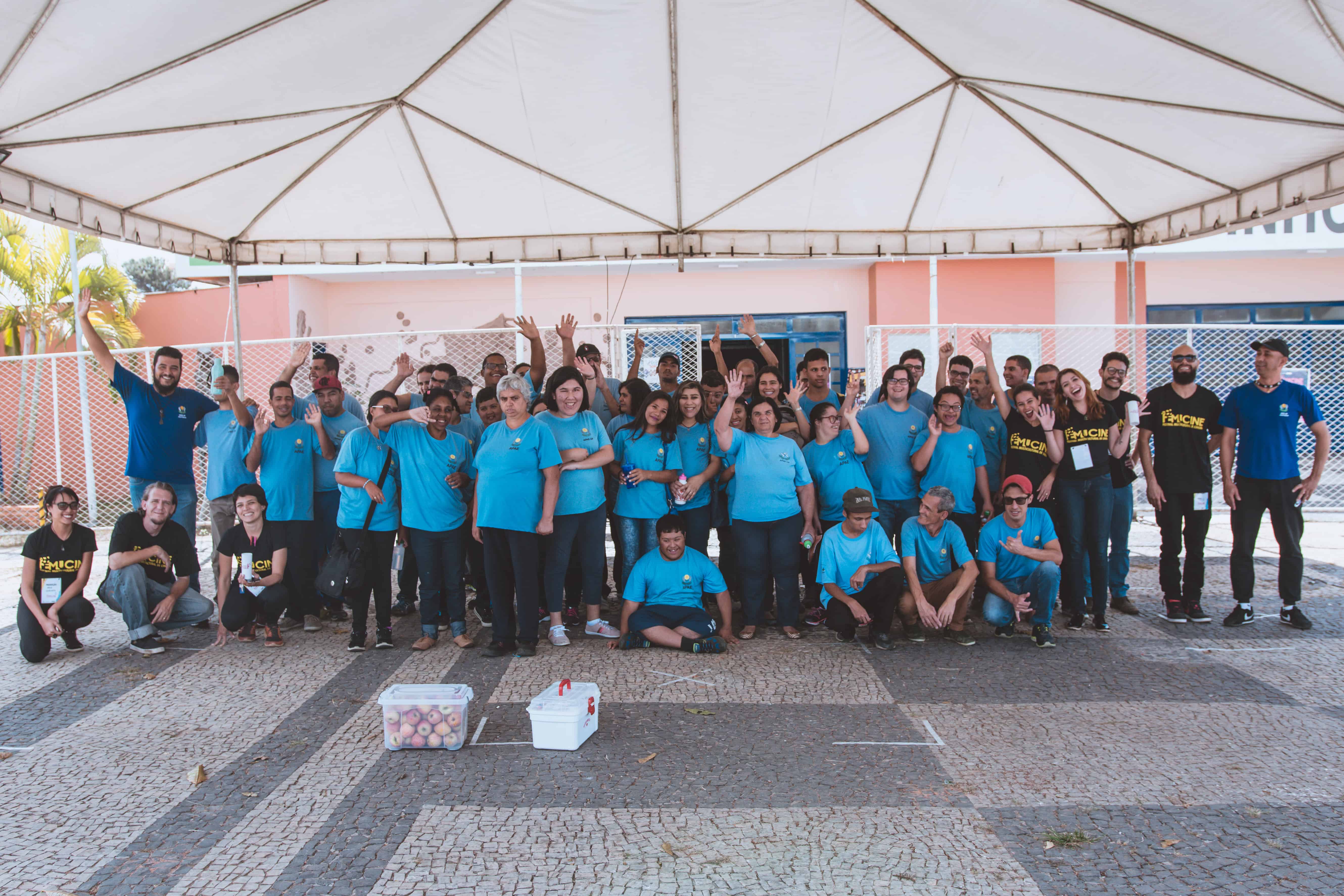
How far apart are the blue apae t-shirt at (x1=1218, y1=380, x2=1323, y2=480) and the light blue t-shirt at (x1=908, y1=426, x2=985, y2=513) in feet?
6.08

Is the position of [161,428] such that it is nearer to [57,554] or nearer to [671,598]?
[57,554]

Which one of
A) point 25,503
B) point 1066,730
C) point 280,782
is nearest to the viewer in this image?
point 280,782

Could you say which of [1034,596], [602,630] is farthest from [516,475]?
[1034,596]

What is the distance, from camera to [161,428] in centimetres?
645

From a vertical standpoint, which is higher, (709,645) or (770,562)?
(770,562)

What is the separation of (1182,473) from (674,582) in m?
3.75

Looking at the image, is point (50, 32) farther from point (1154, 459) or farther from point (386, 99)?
point (1154, 459)

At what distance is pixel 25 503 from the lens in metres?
11.6

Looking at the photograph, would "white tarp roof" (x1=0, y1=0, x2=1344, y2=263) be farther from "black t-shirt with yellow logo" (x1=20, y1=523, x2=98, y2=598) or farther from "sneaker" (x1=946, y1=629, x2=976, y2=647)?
"sneaker" (x1=946, y1=629, x2=976, y2=647)

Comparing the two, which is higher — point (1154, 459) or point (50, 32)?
point (50, 32)

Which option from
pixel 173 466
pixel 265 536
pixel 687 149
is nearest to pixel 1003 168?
pixel 687 149

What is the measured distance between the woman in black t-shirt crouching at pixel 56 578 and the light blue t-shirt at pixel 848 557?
16.0 feet

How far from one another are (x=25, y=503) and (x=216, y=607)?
23.8 ft

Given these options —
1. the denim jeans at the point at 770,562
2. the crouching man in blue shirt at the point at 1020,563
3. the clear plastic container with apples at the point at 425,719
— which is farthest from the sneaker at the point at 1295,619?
the clear plastic container with apples at the point at 425,719
